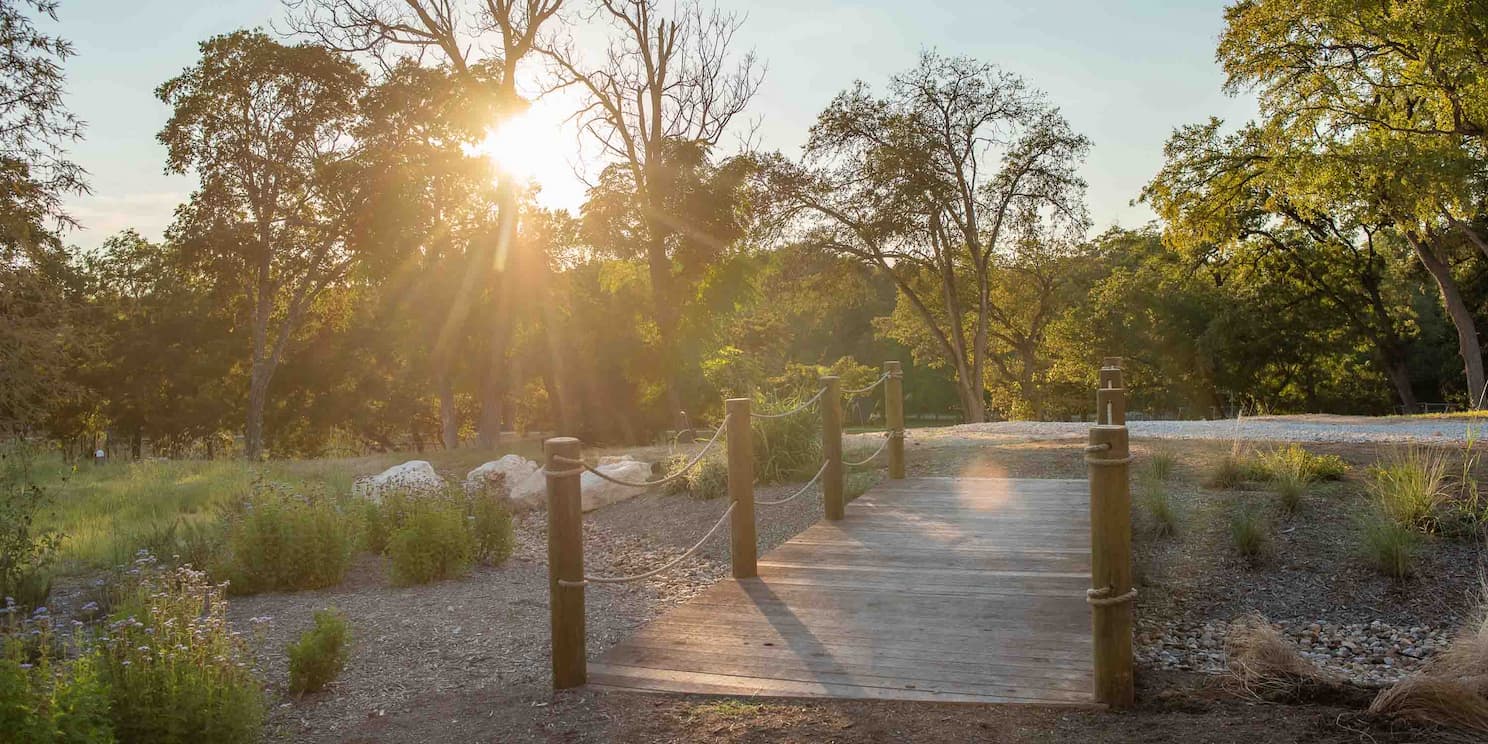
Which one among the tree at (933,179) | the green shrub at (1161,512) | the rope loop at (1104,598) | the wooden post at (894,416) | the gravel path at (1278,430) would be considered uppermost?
the tree at (933,179)

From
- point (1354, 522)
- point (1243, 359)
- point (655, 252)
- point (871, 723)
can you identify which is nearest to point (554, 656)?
point (871, 723)

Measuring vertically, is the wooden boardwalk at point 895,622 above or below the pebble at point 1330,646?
above

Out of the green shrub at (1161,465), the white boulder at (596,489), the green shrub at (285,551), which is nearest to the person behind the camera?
the green shrub at (285,551)

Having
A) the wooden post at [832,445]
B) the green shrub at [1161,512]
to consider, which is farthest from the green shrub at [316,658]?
the green shrub at [1161,512]

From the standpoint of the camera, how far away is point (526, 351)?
32.2m

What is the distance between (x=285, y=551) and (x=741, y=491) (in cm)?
370

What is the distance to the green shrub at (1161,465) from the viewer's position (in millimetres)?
10133

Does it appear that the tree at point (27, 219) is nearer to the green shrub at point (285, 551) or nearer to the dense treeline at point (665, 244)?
the dense treeline at point (665, 244)

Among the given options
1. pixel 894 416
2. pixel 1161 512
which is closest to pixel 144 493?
pixel 894 416

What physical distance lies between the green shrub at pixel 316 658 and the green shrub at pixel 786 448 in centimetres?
653

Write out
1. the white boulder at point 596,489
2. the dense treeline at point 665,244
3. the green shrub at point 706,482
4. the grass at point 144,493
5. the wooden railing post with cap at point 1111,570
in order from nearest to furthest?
the wooden railing post with cap at point 1111,570
the grass at point 144,493
the green shrub at point 706,482
the white boulder at point 596,489
the dense treeline at point 665,244

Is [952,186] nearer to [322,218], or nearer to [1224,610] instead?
[322,218]

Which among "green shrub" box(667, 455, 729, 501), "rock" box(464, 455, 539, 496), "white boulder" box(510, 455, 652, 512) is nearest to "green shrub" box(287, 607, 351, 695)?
"green shrub" box(667, 455, 729, 501)

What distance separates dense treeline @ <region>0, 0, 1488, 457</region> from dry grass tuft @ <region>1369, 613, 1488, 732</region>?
14.9 m
